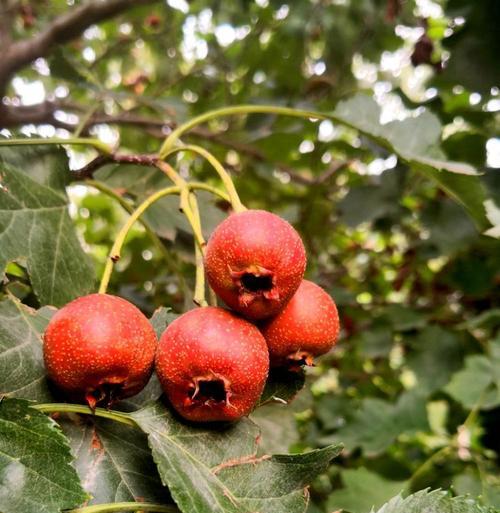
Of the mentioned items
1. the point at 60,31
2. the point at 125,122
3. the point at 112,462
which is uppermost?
the point at 60,31

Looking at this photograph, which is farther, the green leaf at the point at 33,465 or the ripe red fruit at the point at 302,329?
the ripe red fruit at the point at 302,329

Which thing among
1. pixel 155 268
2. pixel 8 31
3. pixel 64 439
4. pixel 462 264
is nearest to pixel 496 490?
pixel 462 264

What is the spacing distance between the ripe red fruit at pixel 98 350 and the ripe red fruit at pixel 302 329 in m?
0.17

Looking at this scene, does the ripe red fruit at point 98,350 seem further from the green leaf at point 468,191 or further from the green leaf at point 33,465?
the green leaf at point 468,191

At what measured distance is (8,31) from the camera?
224 centimetres

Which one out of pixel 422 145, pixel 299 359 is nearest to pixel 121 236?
pixel 299 359

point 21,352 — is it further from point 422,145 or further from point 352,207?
point 352,207

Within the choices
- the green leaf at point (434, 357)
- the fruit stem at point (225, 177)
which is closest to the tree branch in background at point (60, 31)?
the fruit stem at point (225, 177)

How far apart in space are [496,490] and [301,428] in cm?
123

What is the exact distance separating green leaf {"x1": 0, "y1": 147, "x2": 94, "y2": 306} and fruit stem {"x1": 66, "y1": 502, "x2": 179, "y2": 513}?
1.34ft

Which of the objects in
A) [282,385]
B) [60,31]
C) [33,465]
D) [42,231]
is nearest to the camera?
[33,465]

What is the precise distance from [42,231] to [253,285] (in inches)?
18.0

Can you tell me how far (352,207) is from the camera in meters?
2.04

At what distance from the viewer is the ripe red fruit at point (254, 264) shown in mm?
802
